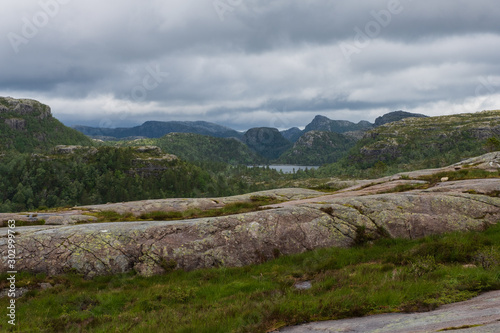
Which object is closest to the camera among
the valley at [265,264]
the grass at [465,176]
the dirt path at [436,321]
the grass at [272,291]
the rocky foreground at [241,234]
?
the dirt path at [436,321]

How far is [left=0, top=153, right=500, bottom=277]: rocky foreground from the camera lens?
58.1 ft

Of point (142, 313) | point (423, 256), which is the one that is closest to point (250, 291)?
point (142, 313)

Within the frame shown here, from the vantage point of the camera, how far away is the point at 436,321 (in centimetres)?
762

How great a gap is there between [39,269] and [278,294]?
1515 centimetres

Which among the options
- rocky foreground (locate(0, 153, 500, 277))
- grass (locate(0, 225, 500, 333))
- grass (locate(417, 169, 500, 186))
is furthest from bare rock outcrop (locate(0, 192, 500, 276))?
grass (locate(417, 169, 500, 186))

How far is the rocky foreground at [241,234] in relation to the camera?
17.7 m

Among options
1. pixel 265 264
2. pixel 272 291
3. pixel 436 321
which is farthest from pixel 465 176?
pixel 436 321

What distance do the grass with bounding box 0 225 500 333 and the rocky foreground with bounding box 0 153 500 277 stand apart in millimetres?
1064

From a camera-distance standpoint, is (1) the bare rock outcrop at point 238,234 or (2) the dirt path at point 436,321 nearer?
(2) the dirt path at point 436,321

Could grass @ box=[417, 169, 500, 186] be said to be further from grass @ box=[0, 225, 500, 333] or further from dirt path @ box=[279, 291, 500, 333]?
dirt path @ box=[279, 291, 500, 333]

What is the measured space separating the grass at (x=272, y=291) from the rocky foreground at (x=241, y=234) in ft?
3.49

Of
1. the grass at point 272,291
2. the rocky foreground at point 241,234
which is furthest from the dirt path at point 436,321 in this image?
the rocky foreground at point 241,234

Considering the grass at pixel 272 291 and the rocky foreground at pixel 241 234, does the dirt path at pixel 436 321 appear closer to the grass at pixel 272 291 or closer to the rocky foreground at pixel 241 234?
the grass at pixel 272 291

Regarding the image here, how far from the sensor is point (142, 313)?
11656 mm
